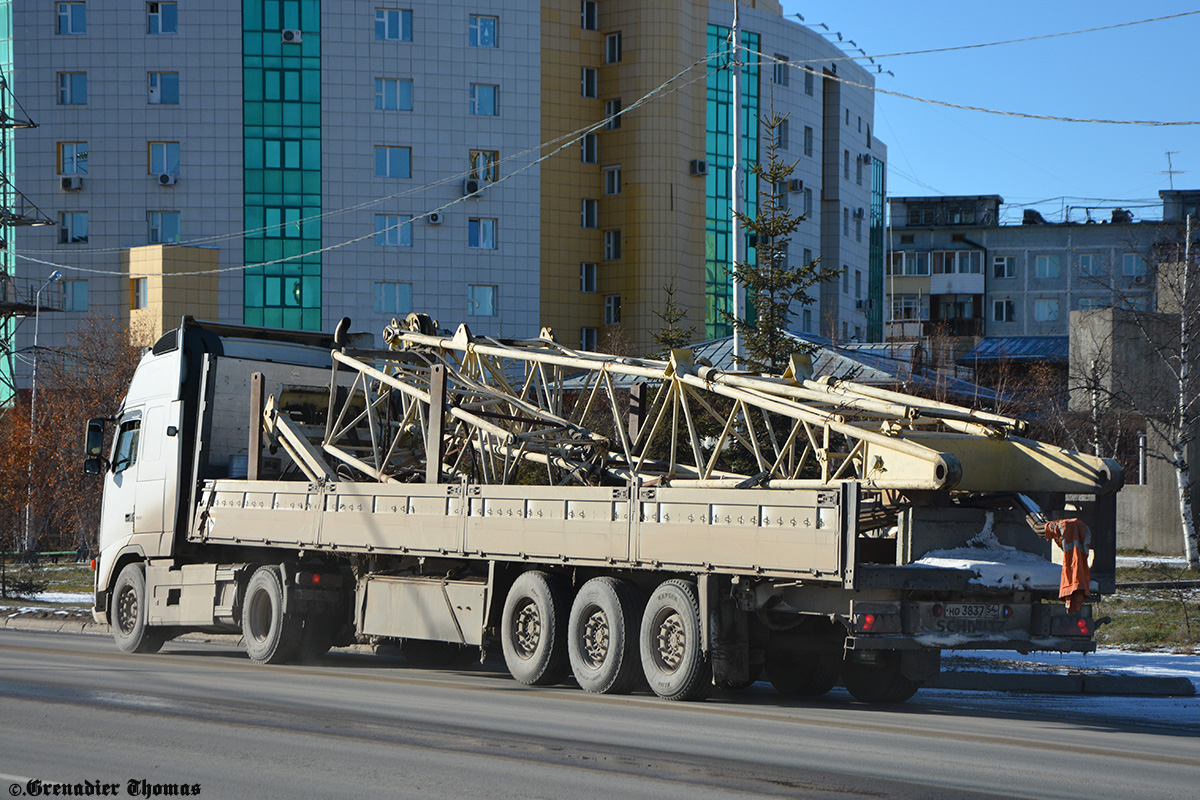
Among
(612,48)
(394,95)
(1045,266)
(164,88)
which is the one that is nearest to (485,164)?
(394,95)

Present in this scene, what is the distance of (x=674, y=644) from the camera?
12.9m

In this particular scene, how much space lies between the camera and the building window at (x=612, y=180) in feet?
217

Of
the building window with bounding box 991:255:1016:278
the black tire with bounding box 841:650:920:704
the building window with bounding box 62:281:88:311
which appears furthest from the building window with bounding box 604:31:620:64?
the black tire with bounding box 841:650:920:704

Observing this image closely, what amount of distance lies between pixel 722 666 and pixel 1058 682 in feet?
14.3

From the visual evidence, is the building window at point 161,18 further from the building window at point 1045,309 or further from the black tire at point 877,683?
the building window at point 1045,309

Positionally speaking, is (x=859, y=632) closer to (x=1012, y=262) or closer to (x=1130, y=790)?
(x=1130, y=790)

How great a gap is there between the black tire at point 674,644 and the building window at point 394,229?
50.1 m

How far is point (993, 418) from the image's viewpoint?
12.8m

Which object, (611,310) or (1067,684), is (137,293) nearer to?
(611,310)

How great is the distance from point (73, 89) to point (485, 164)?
17143mm

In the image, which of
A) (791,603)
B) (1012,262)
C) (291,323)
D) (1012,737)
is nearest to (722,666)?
(791,603)

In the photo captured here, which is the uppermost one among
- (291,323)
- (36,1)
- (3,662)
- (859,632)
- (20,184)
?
(36,1)

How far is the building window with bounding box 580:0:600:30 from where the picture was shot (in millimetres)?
65875

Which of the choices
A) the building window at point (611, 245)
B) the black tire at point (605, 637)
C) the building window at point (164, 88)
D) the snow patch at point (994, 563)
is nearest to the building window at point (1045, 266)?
the building window at point (611, 245)
